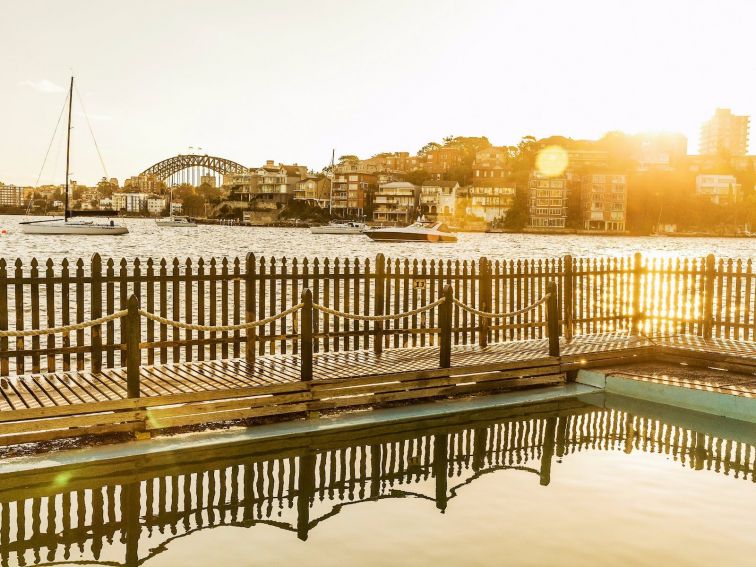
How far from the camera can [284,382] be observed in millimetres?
11594

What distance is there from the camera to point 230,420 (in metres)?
11.3

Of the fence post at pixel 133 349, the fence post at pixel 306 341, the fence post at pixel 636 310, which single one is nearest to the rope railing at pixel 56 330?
the fence post at pixel 133 349

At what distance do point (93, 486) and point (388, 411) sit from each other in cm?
488

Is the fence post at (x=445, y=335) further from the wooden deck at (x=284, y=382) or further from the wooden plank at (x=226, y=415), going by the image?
the wooden plank at (x=226, y=415)

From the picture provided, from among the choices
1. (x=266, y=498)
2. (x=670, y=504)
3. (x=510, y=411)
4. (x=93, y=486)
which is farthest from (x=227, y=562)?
(x=510, y=411)

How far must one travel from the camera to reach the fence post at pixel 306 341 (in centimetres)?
1158

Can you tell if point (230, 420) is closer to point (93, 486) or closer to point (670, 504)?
point (93, 486)

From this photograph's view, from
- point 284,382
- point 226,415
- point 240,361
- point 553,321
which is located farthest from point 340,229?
point 226,415

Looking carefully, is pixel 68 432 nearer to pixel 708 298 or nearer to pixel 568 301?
pixel 568 301

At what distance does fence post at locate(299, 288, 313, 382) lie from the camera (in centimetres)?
1158

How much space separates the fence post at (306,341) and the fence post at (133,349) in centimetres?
244

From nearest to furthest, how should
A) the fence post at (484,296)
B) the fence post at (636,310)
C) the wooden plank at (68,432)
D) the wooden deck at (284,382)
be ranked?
the wooden plank at (68,432)
the wooden deck at (284,382)
the fence post at (484,296)
the fence post at (636,310)

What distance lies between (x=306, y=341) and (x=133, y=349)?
8.55 ft

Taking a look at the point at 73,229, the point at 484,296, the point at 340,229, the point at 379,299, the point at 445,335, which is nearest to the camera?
the point at 445,335
